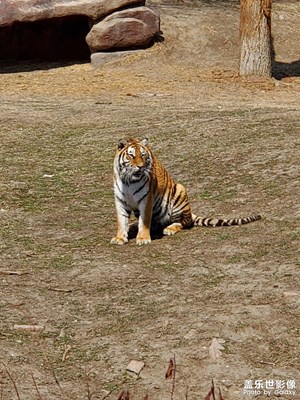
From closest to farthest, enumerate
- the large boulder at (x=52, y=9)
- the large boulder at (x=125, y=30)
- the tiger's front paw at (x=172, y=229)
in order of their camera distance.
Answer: the tiger's front paw at (x=172, y=229)
the large boulder at (x=52, y=9)
the large boulder at (x=125, y=30)

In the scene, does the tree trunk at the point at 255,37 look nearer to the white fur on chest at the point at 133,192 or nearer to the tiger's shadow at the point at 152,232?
the tiger's shadow at the point at 152,232

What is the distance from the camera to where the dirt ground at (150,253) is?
594cm

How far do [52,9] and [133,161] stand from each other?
10085mm

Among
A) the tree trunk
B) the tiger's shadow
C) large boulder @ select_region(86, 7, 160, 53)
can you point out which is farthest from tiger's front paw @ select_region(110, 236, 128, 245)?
large boulder @ select_region(86, 7, 160, 53)

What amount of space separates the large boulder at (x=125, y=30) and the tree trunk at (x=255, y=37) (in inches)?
78.1

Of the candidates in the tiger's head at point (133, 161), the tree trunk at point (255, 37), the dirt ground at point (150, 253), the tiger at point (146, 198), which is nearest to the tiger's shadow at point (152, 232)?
the tiger at point (146, 198)

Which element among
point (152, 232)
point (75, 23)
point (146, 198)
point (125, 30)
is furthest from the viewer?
point (75, 23)

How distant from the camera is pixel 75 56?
19.7 metres

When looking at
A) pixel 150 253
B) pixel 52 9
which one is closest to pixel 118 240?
pixel 150 253

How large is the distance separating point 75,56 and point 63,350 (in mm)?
13932

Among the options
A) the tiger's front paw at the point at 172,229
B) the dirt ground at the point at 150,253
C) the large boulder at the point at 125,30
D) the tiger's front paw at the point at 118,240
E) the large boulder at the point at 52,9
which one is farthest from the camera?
the large boulder at the point at 125,30

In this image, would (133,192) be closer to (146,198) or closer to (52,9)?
(146,198)

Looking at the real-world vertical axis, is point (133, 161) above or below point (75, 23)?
above

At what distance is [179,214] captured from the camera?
8.80 metres
